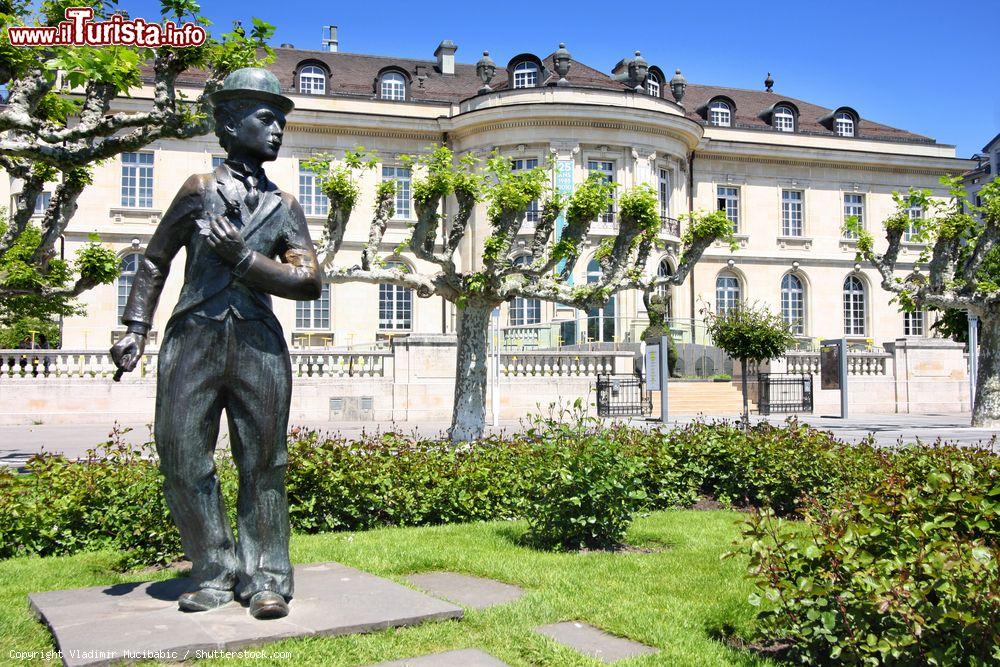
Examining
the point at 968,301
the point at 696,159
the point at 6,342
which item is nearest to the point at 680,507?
the point at 968,301

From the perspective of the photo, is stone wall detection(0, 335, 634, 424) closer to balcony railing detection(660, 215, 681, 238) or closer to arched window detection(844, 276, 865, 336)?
balcony railing detection(660, 215, 681, 238)

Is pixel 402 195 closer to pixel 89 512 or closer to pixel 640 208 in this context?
pixel 640 208

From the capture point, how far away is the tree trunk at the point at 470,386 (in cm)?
1462

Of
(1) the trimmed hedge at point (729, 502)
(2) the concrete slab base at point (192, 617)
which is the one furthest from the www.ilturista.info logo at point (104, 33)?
(2) the concrete slab base at point (192, 617)

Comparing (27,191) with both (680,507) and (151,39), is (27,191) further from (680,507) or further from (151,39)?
(680,507)

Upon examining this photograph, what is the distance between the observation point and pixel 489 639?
14.9 feet

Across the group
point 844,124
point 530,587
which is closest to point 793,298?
point 844,124

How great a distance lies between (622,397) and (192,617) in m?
21.7

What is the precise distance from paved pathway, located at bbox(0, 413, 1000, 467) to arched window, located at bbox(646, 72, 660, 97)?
67.6 feet

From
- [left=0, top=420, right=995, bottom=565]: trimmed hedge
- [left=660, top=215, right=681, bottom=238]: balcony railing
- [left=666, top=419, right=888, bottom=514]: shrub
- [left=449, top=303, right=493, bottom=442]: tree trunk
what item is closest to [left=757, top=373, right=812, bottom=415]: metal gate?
[left=660, top=215, right=681, bottom=238]: balcony railing

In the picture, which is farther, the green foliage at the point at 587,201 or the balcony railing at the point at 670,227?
the balcony railing at the point at 670,227

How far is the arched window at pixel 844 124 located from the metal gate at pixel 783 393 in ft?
65.9

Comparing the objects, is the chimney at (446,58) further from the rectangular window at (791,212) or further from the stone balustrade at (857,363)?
the stone balustrade at (857,363)

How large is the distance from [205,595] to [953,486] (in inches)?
165
